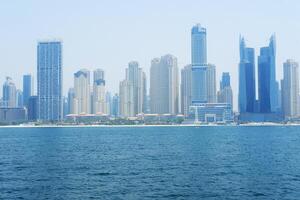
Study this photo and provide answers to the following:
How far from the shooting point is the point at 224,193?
48.6 m

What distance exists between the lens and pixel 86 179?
5734cm

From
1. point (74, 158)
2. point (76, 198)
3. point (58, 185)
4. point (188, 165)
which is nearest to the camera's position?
point (76, 198)

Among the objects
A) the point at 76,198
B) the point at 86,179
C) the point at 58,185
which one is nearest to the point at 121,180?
the point at 86,179

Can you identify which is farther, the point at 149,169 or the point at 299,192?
the point at 149,169

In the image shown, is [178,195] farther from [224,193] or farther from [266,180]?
[266,180]

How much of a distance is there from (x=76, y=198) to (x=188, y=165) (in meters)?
29.1

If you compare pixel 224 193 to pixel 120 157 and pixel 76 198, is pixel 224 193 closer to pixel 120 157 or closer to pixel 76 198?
pixel 76 198

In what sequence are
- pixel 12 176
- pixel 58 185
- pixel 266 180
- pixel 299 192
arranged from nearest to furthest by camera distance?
pixel 299 192 < pixel 58 185 < pixel 266 180 < pixel 12 176

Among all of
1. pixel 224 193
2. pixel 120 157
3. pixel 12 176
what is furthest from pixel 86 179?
pixel 120 157

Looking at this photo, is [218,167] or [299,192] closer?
[299,192]

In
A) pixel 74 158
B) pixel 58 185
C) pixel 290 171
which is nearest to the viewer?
pixel 58 185

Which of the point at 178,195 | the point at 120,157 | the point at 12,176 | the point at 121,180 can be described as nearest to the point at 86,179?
the point at 121,180

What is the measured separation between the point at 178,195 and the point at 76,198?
10.4m

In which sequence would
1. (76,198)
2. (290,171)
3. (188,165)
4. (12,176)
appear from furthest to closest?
1. (188,165)
2. (290,171)
3. (12,176)
4. (76,198)
